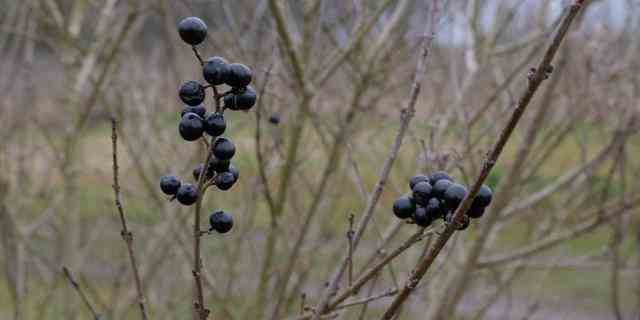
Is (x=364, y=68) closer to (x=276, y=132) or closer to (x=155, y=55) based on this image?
(x=276, y=132)

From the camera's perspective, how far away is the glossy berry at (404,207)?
4.64 ft

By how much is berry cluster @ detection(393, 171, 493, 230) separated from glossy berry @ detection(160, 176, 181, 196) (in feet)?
1.48

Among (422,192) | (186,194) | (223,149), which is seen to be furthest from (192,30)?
(422,192)

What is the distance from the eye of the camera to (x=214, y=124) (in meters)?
1.18

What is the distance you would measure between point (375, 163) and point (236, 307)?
1.36m

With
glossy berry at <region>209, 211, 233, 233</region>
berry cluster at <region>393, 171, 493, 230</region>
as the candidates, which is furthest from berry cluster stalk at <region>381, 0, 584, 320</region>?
glossy berry at <region>209, 211, 233, 233</region>

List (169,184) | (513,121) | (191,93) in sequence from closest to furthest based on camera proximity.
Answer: (513,121)
(191,93)
(169,184)

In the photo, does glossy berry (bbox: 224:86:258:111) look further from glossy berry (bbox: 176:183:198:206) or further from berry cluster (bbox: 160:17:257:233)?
glossy berry (bbox: 176:183:198:206)

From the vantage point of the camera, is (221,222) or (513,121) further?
(221,222)

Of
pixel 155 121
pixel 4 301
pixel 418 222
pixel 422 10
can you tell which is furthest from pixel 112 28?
pixel 4 301

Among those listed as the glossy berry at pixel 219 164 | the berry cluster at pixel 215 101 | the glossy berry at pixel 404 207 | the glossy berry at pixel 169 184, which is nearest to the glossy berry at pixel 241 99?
the berry cluster at pixel 215 101

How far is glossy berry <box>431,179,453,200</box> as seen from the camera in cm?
137

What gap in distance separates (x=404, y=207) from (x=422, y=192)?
55mm

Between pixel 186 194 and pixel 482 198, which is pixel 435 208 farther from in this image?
pixel 186 194
